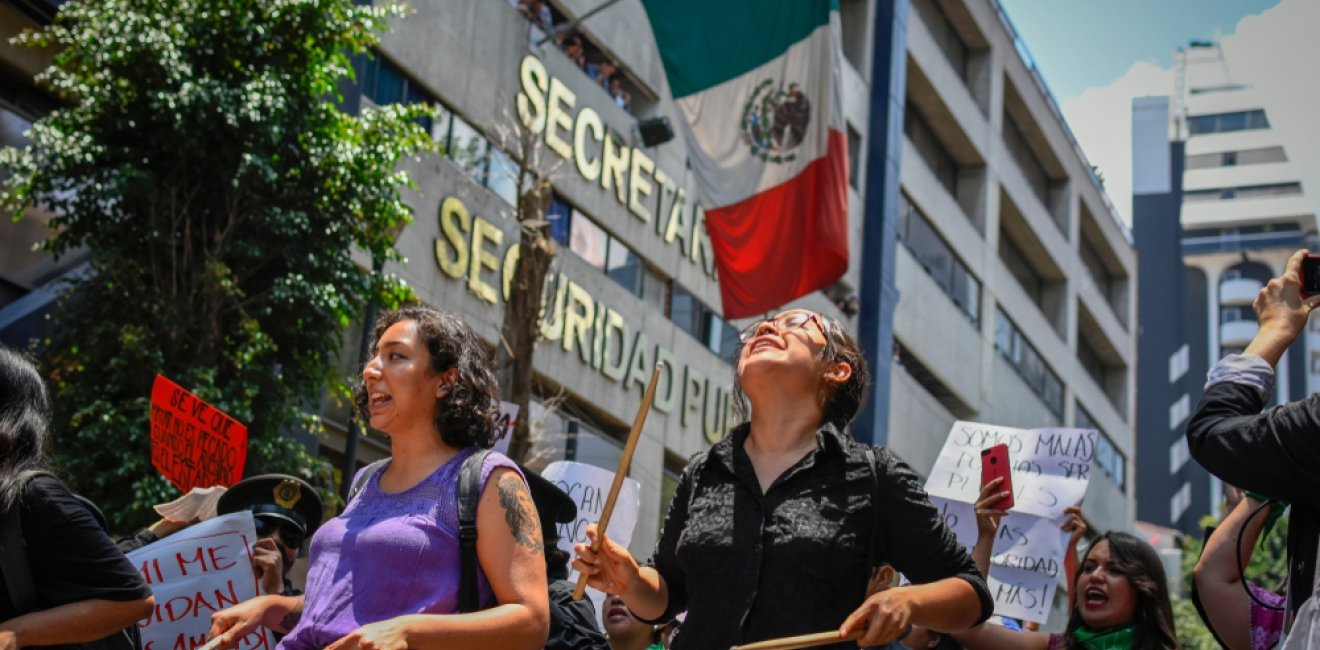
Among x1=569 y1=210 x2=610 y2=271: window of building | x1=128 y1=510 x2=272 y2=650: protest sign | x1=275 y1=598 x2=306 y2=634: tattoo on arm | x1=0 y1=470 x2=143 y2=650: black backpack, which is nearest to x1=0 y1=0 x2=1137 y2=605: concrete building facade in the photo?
x1=569 y1=210 x2=610 y2=271: window of building

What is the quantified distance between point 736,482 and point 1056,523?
4.00 meters

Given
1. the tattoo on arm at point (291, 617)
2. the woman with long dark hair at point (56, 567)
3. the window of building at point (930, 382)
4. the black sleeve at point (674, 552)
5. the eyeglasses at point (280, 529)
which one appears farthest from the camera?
the window of building at point (930, 382)

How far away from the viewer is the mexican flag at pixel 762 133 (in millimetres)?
14617

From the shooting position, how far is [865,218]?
30609 mm

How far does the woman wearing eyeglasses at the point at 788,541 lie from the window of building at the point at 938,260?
29.8m

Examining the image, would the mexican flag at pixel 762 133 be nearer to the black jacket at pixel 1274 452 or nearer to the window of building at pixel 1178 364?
the black jacket at pixel 1274 452

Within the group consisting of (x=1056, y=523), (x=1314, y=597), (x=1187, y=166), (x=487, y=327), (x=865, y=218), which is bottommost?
(x=1314, y=597)

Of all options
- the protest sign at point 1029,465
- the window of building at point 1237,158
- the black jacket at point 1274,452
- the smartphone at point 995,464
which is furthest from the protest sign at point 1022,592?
the window of building at point 1237,158

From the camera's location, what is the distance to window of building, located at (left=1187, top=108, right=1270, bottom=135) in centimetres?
Result: 10669

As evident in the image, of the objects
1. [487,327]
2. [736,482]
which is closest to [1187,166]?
[487,327]

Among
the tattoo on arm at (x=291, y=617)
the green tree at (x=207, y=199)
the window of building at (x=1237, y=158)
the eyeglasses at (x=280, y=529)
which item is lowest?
the tattoo on arm at (x=291, y=617)

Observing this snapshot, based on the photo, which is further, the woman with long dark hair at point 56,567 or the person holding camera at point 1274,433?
the woman with long dark hair at point 56,567

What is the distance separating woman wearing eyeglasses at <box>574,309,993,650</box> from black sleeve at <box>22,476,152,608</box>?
3.97ft

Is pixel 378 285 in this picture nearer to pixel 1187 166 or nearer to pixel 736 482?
pixel 736 482
